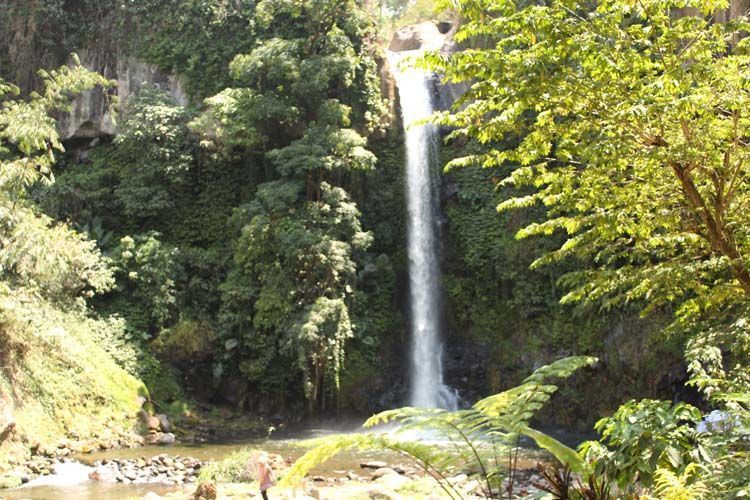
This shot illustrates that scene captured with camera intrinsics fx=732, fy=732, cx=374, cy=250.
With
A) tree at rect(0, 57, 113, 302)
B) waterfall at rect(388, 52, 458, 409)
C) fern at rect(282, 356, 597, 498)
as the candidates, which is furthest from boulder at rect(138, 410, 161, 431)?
fern at rect(282, 356, 597, 498)

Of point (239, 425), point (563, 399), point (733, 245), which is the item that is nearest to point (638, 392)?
point (563, 399)

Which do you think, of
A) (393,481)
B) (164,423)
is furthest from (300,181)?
(393,481)

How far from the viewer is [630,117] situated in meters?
5.32

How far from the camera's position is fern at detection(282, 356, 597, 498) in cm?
469

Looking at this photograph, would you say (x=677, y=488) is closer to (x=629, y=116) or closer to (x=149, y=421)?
(x=629, y=116)

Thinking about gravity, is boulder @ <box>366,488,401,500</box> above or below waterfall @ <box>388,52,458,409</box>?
below

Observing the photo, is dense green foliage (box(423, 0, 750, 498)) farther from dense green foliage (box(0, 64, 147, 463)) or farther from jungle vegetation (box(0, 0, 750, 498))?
dense green foliage (box(0, 64, 147, 463))

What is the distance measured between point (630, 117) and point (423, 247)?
14643mm

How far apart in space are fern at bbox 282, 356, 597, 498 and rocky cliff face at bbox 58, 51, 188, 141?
18400mm

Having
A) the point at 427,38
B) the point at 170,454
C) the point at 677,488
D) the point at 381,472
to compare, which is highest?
the point at 427,38

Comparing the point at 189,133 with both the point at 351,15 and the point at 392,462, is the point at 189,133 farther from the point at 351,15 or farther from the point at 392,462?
the point at 392,462

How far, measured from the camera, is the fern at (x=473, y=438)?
469cm

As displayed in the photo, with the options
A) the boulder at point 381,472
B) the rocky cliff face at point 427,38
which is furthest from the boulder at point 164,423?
Answer: the rocky cliff face at point 427,38

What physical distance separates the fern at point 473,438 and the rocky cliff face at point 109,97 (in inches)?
724
